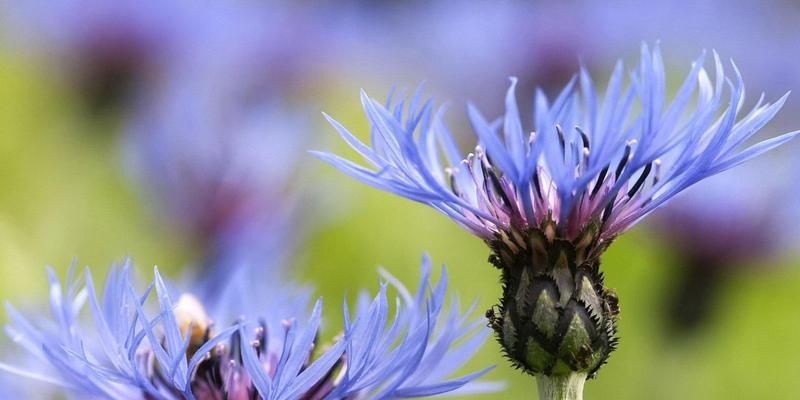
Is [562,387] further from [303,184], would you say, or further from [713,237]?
[303,184]

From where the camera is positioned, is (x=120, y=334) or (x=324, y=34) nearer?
(x=120, y=334)

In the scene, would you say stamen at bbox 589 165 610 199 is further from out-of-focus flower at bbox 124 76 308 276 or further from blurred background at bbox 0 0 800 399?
out-of-focus flower at bbox 124 76 308 276

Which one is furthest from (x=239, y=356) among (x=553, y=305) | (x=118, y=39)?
(x=118, y=39)

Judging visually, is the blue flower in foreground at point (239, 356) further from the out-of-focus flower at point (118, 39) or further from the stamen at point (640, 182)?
the out-of-focus flower at point (118, 39)

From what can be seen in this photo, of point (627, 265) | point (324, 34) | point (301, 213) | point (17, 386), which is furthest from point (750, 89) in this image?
point (17, 386)

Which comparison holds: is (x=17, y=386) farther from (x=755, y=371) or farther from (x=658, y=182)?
(x=755, y=371)

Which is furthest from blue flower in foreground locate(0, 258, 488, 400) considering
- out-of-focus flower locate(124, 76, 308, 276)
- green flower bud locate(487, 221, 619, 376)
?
out-of-focus flower locate(124, 76, 308, 276)

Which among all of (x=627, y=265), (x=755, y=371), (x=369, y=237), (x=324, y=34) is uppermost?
(x=324, y=34)

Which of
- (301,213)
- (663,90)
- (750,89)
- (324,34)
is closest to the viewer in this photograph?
(663,90)
